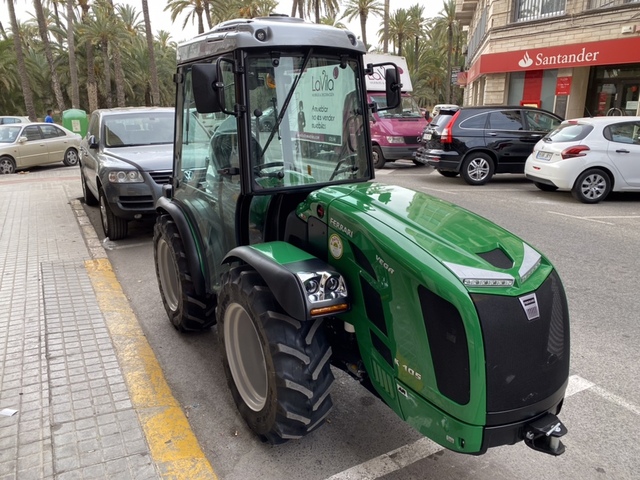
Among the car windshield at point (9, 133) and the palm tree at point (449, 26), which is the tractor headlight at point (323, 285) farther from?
the palm tree at point (449, 26)

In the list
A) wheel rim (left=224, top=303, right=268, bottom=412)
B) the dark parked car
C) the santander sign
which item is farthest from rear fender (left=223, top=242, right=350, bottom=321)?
the santander sign

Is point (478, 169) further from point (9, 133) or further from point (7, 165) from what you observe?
point (9, 133)

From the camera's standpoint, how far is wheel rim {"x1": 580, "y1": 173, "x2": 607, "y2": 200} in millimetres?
10047

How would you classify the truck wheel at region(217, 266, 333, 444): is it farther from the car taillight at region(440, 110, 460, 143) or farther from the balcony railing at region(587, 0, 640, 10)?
the balcony railing at region(587, 0, 640, 10)

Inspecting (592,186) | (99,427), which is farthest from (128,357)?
(592,186)

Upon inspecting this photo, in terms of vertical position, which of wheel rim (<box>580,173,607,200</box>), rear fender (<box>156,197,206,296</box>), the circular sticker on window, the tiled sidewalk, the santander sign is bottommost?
the tiled sidewalk

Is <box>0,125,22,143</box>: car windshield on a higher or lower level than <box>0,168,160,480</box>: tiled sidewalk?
higher

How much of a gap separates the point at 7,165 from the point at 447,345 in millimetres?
17464

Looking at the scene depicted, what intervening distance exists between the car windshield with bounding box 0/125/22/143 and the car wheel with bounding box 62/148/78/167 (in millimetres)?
1687

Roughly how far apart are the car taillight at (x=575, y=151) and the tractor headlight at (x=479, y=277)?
29.6 feet

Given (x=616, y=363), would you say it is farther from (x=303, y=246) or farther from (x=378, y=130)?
(x=378, y=130)

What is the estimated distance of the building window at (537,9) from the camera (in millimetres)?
19906

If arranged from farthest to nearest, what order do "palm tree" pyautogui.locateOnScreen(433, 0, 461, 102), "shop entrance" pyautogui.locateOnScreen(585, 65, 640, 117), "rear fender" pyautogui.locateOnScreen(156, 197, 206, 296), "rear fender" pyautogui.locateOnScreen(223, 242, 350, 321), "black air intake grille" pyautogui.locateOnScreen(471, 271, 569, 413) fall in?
"palm tree" pyautogui.locateOnScreen(433, 0, 461, 102)
"shop entrance" pyautogui.locateOnScreen(585, 65, 640, 117)
"rear fender" pyautogui.locateOnScreen(156, 197, 206, 296)
"rear fender" pyautogui.locateOnScreen(223, 242, 350, 321)
"black air intake grille" pyautogui.locateOnScreen(471, 271, 569, 413)

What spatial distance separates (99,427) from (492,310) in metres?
2.44
